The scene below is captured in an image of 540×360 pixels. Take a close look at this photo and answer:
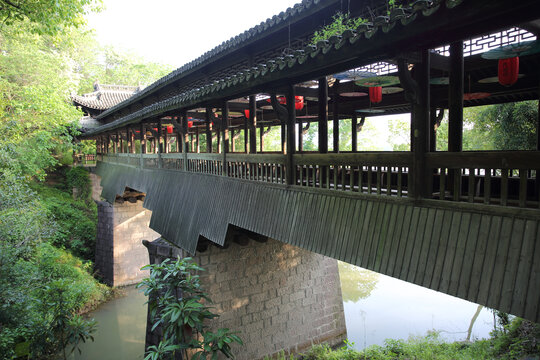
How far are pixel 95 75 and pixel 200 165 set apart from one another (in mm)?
32353

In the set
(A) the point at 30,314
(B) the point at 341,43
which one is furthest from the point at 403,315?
(B) the point at 341,43

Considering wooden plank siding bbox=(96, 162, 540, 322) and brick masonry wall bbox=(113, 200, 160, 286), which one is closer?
wooden plank siding bbox=(96, 162, 540, 322)

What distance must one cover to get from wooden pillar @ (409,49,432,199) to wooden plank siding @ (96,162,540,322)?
15 cm

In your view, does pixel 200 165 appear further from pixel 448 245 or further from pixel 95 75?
pixel 95 75

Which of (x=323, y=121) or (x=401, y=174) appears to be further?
(x=323, y=121)

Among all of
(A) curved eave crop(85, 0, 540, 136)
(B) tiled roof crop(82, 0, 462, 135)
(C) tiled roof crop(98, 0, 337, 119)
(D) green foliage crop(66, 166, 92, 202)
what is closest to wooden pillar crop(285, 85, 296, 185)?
(A) curved eave crop(85, 0, 540, 136)

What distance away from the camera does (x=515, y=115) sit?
1043cm

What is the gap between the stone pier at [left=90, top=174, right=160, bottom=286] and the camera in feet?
53.5

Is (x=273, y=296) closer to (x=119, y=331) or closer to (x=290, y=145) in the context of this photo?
(x=290, y=145)

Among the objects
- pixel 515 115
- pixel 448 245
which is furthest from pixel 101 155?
pixel 448 245

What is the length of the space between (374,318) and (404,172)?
29.5 ft

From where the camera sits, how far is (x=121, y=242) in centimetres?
1653

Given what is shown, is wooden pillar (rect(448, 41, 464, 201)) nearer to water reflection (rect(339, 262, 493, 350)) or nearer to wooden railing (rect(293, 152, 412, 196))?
wooden railing (rect(293, 152, 412, 196))

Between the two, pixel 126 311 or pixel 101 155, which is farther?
pixel 101 155
